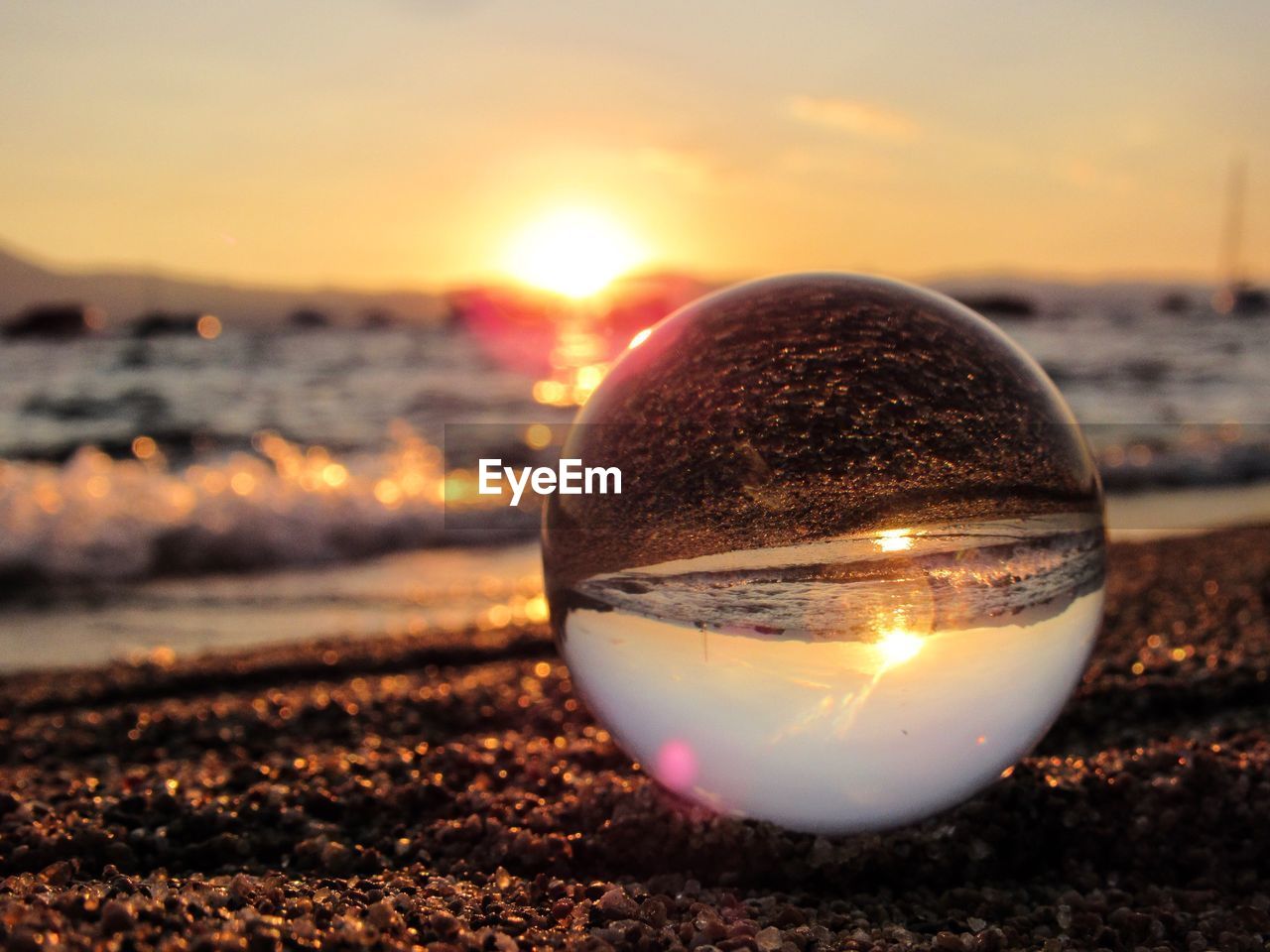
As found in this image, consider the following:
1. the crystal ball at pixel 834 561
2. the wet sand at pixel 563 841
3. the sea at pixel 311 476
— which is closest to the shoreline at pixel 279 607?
the sea at pixel 311 476

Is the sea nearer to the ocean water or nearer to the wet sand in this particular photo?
the ocean water

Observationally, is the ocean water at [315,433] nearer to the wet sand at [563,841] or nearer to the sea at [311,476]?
the sea at [311,476]

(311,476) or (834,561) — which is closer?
(834,561)

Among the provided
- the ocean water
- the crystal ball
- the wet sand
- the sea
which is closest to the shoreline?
the sea

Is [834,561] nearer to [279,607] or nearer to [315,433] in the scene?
[279,607]

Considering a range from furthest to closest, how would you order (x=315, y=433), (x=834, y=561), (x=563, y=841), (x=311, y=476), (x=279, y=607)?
(x=315, y=433), (x=311, y=476), (x=279, y=607), (x=563, y=841), (x=834, y=561)

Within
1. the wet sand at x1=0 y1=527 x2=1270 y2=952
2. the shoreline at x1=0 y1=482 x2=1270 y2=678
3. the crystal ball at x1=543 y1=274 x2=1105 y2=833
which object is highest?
the crystal ball at x1=543 y1=274 x2=1105 y2=833

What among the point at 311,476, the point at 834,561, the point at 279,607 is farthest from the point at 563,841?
the point at 311,476
